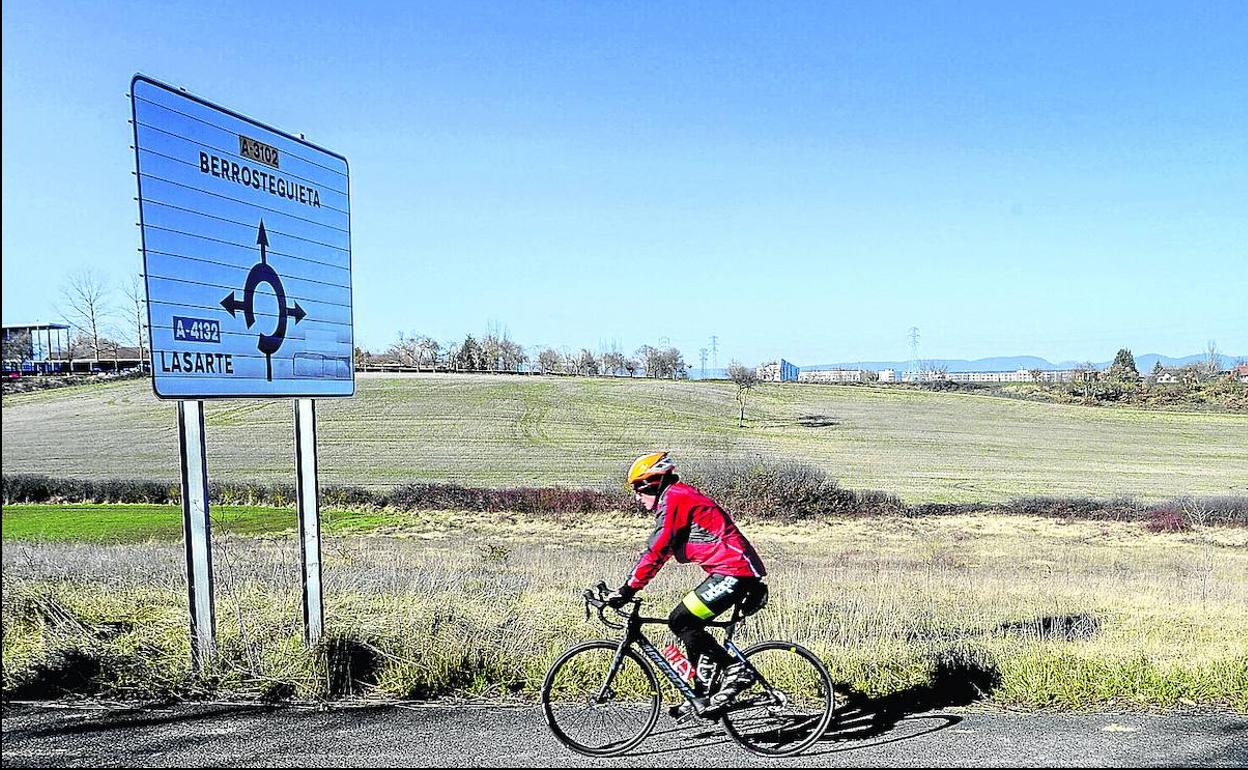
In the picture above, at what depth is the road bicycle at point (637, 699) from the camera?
16.9ft

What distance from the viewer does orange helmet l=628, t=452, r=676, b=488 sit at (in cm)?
511

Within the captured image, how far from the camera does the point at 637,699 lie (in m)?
5.67

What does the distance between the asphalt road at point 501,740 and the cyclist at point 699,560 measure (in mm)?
458

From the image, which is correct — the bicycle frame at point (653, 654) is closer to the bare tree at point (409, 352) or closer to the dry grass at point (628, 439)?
the dry grass at point (628, 439)

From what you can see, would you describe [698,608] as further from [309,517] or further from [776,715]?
[309,517]

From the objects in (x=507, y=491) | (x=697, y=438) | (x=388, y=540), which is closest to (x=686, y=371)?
(x=697, y=438)

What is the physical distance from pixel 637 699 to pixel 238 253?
423 cm

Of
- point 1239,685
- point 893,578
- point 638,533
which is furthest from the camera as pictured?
point 638,533

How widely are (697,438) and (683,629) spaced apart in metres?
50.8

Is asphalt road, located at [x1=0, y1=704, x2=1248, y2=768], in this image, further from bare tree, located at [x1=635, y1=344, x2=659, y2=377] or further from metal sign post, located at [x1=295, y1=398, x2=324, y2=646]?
bare tree, located at [x1=635, y1=344, x2=659, y2=377]

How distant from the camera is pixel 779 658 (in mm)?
5898

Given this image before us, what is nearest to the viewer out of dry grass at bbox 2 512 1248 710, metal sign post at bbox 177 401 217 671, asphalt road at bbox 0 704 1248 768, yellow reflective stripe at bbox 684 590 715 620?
asphalt road at bbox 0 704 1248 768

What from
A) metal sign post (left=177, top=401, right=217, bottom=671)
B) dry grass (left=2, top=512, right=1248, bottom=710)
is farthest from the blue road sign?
dry grass (left=2, top=512, right=1248, bottom=710)

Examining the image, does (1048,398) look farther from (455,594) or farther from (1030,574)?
(455,594)
